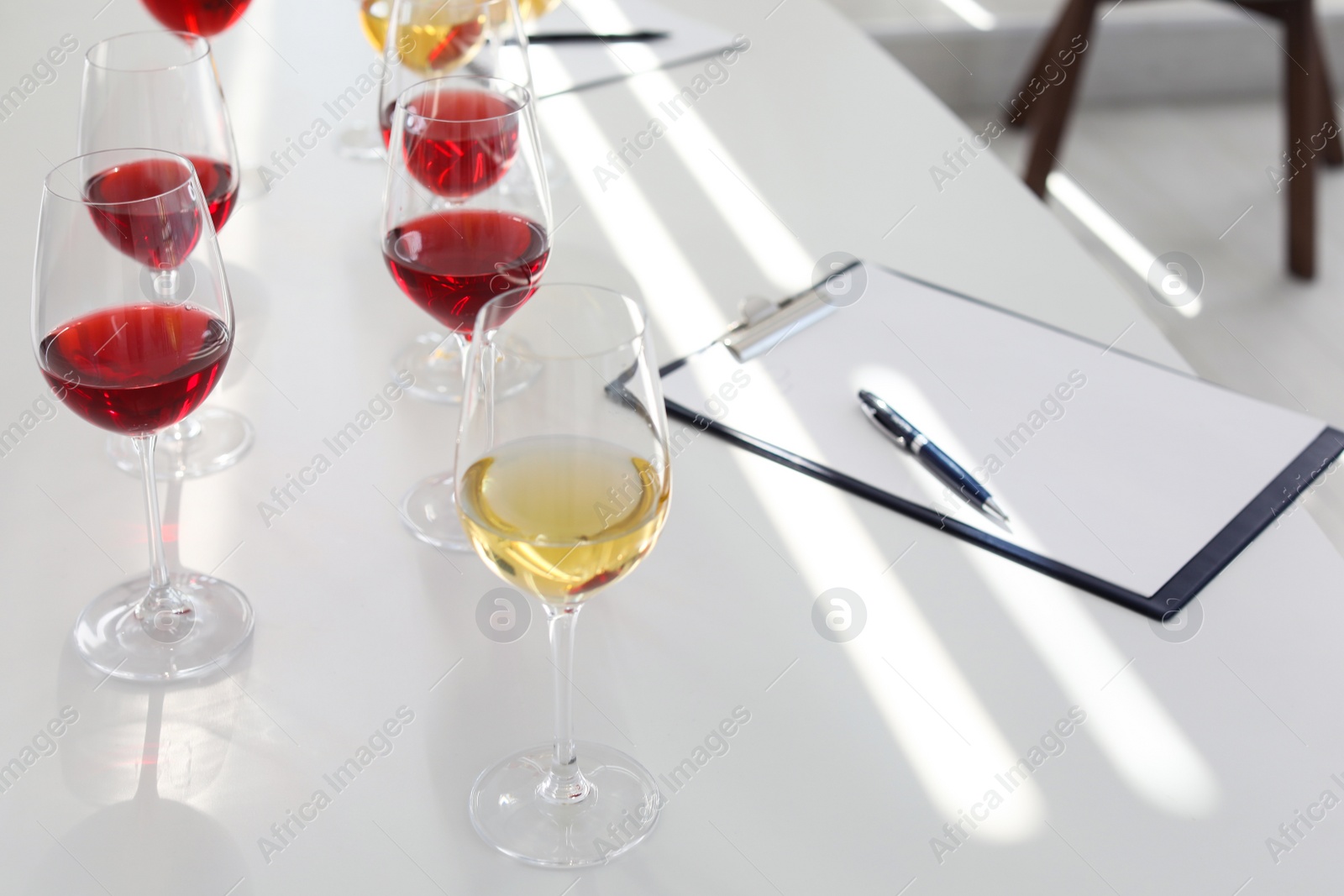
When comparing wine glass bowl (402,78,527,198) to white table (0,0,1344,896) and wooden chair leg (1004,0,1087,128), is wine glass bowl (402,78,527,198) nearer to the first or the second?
white table (0,0,1344,896)

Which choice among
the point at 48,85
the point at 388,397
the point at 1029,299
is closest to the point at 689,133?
the point at 1029,299

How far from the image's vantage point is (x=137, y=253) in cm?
70

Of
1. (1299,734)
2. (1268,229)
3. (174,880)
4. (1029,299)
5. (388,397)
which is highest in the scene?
(1268,229)

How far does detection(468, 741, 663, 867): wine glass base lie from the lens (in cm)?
64

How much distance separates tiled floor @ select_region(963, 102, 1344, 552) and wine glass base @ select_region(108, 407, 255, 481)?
73.5 inches

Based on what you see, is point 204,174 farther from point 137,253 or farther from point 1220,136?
point 1220,136

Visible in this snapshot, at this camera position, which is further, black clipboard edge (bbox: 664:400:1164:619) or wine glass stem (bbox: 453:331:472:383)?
wine glass stem (bbox: 453:331:472:383)

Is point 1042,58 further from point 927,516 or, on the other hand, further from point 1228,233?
point 927,516

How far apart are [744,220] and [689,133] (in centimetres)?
19

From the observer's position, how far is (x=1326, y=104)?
9.82 feet

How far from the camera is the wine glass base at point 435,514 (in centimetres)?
84

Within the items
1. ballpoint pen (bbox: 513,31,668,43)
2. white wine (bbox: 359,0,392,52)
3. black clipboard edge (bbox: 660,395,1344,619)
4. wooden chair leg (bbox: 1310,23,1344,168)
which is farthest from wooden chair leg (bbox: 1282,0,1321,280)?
white wine (bbox: 359,0,392,52)

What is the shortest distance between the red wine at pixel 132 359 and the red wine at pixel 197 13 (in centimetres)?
66

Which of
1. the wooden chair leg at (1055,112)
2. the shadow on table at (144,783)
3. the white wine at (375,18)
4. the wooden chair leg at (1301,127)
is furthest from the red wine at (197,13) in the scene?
the wooden chair leg at (1301,127)
